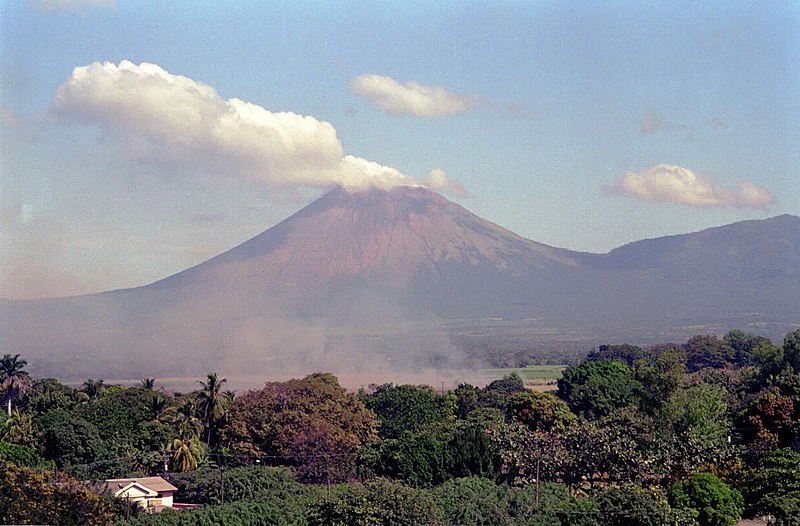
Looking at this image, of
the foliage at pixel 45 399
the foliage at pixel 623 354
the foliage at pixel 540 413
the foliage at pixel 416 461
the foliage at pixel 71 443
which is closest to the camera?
the foliage at pixel 416 461

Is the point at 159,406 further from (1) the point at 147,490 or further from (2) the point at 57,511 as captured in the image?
(2) the point at 57,511

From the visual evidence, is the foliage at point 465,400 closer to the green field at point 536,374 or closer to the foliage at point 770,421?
the foliage at point 770,421

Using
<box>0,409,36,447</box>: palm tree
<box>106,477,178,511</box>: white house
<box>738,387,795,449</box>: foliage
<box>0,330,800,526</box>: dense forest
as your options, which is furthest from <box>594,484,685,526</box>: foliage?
<box>0,409,36,447</box>: palm tree

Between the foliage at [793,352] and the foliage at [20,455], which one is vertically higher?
the foliage at [793,352]

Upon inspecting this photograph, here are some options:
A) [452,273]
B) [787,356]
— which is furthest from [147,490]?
[452,273]

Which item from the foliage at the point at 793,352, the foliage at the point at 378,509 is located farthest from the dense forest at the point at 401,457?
the foliage at the point at 793,352

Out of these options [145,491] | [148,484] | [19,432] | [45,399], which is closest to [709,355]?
[45,399]
